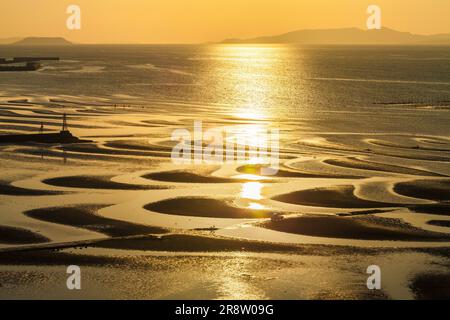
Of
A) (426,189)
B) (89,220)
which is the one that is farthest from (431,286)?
(426,189)

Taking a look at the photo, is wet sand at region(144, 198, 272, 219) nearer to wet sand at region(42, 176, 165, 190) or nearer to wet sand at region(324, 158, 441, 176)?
wet sand at region(42, 176, 165, 190)

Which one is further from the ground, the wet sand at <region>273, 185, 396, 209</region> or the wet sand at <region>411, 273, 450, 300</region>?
the wet sand at <region>273, 185, 396, 209</region>

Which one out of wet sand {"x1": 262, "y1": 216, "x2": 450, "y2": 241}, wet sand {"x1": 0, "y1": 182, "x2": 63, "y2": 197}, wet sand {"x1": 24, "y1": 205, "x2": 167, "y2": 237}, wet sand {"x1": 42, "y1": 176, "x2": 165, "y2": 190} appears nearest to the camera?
wet sand {"x1": 262, "y1": 216, "x2": 450, "y2": 241}

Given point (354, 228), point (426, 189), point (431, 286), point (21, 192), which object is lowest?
point (431, 286)

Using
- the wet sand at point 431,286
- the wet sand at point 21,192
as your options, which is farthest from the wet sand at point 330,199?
the wet sand at point 21,192

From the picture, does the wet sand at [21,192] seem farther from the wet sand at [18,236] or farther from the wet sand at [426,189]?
the wet sand at [426,189]

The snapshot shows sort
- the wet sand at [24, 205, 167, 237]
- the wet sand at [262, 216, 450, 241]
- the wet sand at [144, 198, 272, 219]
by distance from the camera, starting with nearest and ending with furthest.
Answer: the wet sand at [262, 216, 450, 241], the wet sand at [24, 205, 167, 237], the wet sand at [144, 198, 272, 219]

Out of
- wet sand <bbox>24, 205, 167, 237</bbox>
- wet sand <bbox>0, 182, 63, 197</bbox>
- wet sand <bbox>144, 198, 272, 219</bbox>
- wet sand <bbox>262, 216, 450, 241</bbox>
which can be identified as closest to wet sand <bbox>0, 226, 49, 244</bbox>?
wet sand <bbox>24, 205, 167, 237</bbox>

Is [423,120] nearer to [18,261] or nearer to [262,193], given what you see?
[262,193]

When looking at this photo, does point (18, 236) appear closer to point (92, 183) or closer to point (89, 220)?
point (89, 220)

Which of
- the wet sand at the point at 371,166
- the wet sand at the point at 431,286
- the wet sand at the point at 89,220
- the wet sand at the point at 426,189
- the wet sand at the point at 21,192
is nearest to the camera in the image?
the wet sand at the point at 431,286

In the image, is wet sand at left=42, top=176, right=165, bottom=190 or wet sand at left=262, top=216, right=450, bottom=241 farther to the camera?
wet sand at left=42, top=176, right=165, bottom=190

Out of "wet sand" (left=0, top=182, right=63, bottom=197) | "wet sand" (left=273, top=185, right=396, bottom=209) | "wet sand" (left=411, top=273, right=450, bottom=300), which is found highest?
"wet sand" (left=0, top=182, right=63, bottom=197)
